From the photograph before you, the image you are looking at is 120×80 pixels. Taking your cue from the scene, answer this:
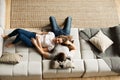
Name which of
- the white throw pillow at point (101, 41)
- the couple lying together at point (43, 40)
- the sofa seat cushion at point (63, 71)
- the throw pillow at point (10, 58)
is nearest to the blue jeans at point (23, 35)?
the couple lying together at point (43, 40)

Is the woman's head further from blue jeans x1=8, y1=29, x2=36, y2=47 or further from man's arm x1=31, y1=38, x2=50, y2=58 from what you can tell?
blue jeans x1=8, y1=29, x2=36, y2=47

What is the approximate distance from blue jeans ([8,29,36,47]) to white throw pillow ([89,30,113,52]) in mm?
960

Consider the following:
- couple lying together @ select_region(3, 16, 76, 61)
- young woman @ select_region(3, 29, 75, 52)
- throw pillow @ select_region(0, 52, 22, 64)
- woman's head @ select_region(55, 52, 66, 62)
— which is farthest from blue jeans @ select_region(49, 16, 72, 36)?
throw pillow @ select_region(0, 52, 22, 64)

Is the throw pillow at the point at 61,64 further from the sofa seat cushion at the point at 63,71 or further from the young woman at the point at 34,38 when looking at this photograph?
the young woman at the point at 34,38

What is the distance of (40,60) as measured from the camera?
390cm

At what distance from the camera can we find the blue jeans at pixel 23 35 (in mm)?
4004

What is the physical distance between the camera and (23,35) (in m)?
4.02

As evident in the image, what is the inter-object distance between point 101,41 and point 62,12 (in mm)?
1082

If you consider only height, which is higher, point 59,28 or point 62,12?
point 62,12

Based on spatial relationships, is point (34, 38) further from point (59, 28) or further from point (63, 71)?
point (63, 71)

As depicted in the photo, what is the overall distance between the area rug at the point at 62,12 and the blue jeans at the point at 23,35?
523 mm

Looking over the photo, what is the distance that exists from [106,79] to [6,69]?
1581 mm

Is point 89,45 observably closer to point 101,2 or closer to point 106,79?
point 106,79

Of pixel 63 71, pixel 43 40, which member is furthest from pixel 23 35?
pixel 63 71
